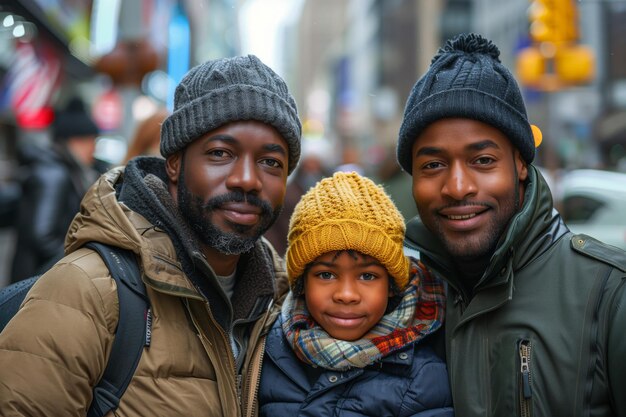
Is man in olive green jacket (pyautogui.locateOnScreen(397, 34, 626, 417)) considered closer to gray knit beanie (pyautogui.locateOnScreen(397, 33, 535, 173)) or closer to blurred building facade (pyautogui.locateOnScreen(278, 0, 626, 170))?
gray knit beanie (pyautogui.locateOnScreen(397, 33, 535, 173))

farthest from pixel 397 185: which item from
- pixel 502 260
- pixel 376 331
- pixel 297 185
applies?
pixel 502 260

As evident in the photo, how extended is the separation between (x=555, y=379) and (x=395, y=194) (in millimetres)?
5082

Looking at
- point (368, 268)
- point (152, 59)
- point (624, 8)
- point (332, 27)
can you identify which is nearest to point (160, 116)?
point (152, 59)

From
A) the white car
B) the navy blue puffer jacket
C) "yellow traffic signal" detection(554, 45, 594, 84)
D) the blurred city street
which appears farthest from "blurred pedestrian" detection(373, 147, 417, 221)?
"yellow traffic signal" detection(554, 45, 594, 84)

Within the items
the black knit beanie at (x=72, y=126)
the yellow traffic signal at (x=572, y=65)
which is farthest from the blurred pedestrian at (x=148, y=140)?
the yellow traffic signal at (x=572, y=65)

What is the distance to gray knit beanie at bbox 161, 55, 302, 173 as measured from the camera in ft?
9.61

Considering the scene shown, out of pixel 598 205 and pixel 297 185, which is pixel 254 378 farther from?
pixel 297 185

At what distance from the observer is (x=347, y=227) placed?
3107 mm

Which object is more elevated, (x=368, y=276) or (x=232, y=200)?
(x=232, y=200)

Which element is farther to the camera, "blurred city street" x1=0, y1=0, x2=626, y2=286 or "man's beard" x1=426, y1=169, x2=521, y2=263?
"blurred city street" x1=0, y1=0, x2=626, y2=286

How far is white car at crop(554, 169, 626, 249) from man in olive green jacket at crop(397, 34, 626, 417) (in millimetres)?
5011

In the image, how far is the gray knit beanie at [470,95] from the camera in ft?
9.29

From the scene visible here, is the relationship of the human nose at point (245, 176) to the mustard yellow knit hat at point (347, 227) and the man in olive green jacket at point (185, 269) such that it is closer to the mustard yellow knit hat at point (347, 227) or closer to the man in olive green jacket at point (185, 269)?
the man in olive green jacket at point (185, 269)

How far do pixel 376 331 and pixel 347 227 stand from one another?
1.57 feet
